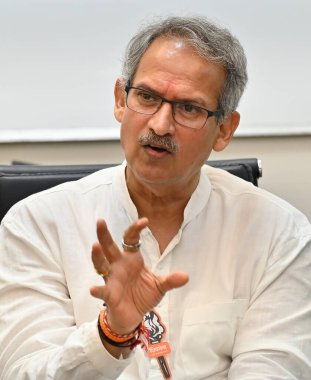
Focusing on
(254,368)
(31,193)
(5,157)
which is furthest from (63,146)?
(254,368)

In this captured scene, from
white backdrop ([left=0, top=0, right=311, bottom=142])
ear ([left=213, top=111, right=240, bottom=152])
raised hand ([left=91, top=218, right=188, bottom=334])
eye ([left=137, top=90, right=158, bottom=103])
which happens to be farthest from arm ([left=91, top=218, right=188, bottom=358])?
white backdrop ([left=0, top=0, right=311, bottom=142])

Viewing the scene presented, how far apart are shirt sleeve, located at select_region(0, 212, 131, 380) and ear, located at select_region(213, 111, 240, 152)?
526 millimetres

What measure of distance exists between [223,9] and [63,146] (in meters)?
0.80

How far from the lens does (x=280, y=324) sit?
1.68 meters

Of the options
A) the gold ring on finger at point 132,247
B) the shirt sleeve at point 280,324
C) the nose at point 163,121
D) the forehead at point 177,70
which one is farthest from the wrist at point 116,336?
the forehead at point 177,70

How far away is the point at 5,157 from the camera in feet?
8.82

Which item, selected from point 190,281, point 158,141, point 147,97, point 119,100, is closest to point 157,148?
point 158,141

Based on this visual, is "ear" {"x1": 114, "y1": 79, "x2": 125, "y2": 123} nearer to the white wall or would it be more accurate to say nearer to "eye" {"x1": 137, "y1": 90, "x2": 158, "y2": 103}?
"eye" {"x1": 137, "y1": 90, "x2": 158, "y2": 103}

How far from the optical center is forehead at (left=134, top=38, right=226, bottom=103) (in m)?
1.69

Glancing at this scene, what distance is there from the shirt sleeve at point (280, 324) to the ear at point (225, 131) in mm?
319

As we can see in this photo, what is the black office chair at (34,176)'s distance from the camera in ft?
6.34

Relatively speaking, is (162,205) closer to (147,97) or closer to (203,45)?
(147,97)

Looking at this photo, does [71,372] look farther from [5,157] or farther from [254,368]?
[5,157]

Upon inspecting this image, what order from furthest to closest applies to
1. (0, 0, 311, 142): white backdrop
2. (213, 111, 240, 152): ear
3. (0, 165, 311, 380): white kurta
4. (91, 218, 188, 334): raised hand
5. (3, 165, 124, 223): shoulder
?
(0, 0, 311, 142): white backdrop → (213, 111, 240, 152): ear → (3, 165, 124, 223): shoulder → (0, 165, 311, 380): white kurta → (91, 218, 188, 334): raised hand
